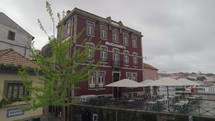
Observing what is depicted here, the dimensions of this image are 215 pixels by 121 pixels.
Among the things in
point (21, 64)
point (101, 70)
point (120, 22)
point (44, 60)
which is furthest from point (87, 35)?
point (44, 60)

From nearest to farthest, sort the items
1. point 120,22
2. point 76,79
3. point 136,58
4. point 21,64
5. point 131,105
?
point 76,79
point 21,64
point 131,105
point 120,22
point 136,58

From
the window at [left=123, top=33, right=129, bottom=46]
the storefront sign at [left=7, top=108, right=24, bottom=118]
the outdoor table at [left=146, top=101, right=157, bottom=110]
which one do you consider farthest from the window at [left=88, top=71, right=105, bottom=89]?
the storefront sign at [left=7, top=108, right=24, bottom=118]

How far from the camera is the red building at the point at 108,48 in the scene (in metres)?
18.9

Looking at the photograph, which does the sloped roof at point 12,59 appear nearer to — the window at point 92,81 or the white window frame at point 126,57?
the window at point 92,81

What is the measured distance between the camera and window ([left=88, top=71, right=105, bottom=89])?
18812 mm

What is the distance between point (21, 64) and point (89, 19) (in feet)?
36.6

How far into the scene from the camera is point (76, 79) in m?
8.53

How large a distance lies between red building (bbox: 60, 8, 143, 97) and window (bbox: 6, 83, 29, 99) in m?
6.76

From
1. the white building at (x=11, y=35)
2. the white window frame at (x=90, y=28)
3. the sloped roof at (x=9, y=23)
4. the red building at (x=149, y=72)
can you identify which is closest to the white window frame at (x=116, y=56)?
the white window frame at (x=90, y=28)

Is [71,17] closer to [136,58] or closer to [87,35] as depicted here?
[87,35]

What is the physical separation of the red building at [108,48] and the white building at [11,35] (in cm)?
649

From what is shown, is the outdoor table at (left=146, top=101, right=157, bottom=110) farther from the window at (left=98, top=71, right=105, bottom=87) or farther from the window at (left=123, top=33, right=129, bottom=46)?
the window at (left=123, top=33, right=129, bottom=46)

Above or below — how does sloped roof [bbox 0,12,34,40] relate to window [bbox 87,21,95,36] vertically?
above

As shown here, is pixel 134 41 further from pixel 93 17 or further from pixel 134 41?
pixel 93 17
